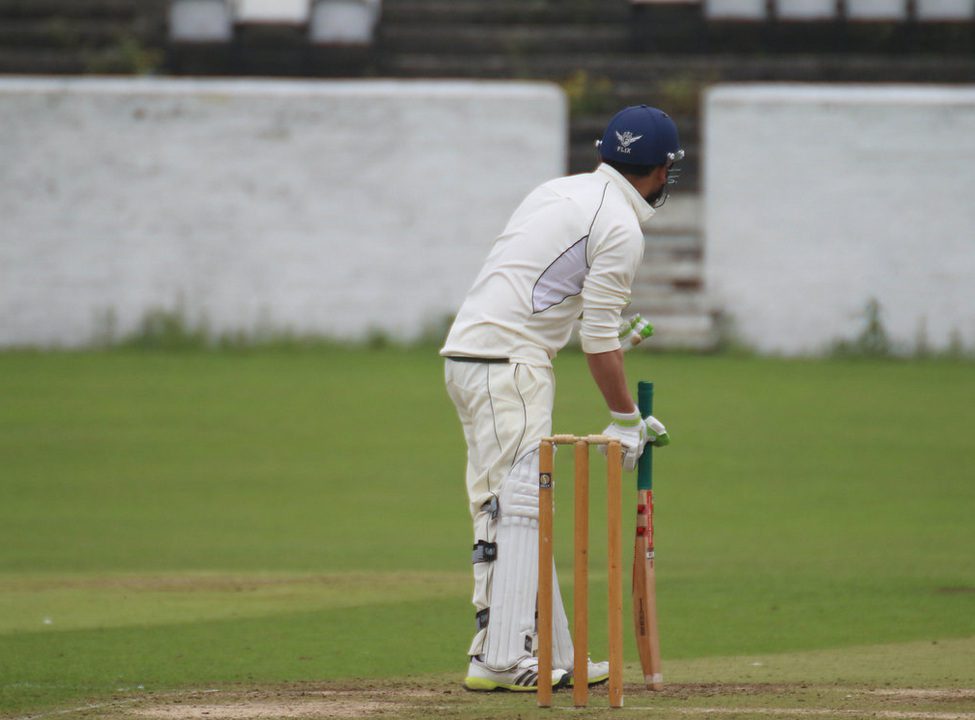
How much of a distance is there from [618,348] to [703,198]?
11.0 meters

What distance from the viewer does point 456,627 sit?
6.68 meters

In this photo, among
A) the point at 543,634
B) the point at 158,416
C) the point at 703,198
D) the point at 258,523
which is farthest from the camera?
the point at 703,198

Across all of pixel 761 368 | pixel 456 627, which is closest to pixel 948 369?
pixel 761 368

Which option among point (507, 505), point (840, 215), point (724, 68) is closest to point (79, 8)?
point (724, 68)

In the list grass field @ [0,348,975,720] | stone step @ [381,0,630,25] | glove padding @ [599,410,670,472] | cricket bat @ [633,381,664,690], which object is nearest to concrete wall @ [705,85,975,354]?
grass field @ [0,348,975,720]

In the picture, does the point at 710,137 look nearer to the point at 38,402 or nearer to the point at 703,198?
the point at 703,198

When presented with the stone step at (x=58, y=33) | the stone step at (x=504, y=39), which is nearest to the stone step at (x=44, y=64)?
the stone step at (x=58, y=33)

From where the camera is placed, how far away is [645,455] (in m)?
5.09

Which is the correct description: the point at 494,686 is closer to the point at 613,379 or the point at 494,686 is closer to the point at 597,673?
the point at 597,673

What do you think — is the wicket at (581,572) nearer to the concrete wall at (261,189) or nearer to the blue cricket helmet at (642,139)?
the blue cricket helmet at (642,139)

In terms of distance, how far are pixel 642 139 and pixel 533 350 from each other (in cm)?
77

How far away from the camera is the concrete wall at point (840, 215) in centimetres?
1542

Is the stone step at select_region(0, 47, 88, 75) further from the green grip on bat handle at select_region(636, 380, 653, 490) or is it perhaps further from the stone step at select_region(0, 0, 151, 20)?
the green grip on bat handle at select_region(636, 380, 653, 490)

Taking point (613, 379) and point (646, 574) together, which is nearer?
point (613, 379)
